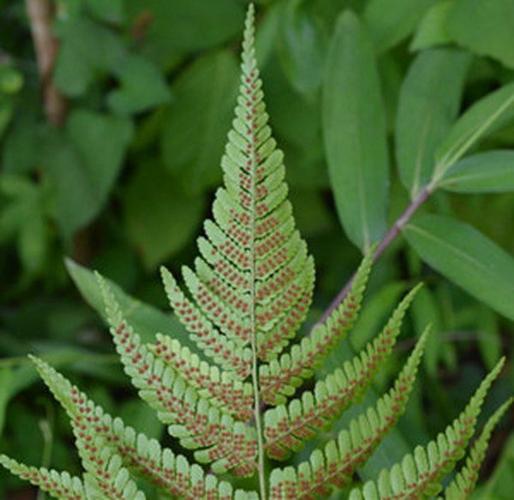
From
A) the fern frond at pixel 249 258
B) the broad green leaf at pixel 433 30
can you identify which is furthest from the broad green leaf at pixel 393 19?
the fern frond at pixel 249 258

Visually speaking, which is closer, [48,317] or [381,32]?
[381,32]

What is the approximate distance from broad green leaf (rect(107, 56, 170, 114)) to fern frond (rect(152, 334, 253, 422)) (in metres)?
0.88

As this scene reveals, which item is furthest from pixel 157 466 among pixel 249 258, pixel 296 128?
pixel 296 128

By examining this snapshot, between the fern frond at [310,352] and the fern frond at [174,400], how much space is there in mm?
35

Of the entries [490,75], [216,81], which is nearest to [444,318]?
[490,75]

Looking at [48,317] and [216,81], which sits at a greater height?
[216,81]

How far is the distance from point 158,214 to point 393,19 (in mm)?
752

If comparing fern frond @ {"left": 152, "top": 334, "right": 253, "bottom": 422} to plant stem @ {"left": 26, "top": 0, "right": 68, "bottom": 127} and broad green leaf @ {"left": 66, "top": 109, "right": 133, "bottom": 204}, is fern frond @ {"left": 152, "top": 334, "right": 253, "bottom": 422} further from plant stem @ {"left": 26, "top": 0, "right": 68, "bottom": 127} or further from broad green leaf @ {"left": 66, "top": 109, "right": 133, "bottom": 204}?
plant stem @ {"left": 26, "top": 0, "right": 68, "bottom": 127}

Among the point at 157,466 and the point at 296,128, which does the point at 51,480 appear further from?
the point at 296,128

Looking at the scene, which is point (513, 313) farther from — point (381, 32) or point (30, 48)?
point (30, 48)

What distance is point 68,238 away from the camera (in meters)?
1.58

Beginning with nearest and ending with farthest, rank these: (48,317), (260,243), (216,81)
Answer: (260,243), (216,81), (48,317)

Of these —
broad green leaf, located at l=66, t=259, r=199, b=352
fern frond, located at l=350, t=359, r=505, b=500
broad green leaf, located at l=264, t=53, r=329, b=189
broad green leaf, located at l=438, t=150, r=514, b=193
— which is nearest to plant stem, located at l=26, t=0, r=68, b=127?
broad green leaf, located at l=264, t=53, r=329, b=189

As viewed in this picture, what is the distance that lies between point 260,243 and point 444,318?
103cm
